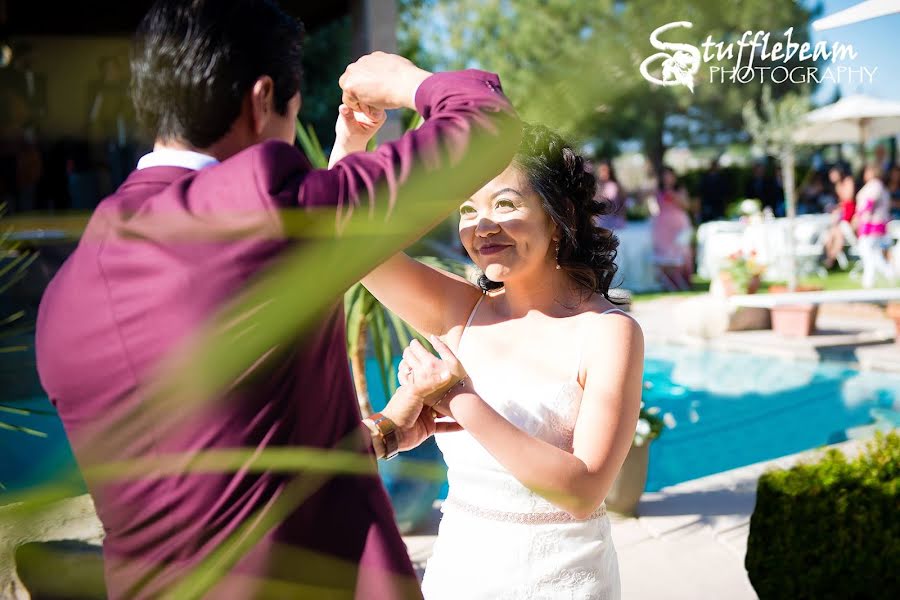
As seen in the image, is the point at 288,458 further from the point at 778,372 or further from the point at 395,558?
the point at 778,372

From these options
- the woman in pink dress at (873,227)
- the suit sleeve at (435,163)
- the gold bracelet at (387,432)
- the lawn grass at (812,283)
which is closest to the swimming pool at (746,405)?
the lawn grass at (812,283)

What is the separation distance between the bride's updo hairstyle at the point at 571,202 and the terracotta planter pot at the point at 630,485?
2540 millimetres

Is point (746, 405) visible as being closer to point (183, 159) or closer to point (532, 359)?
point (532, 359)

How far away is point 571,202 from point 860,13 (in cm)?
564

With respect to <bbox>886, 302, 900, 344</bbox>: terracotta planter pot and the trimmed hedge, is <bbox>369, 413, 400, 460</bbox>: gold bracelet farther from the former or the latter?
<bbox>886, 302, 900, 344</bbox>: terracotta planter pot

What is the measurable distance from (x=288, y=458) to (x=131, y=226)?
0.32 m

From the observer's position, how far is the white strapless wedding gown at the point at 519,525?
163 centimetres

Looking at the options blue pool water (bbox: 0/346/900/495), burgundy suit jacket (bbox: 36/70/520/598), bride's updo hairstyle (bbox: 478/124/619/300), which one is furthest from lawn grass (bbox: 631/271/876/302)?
burgundy suit jacket (bbox: 36/70/520/598)

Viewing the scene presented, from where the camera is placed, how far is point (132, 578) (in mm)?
1034

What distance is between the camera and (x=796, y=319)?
9.55 m

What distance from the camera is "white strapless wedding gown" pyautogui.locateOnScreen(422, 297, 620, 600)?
64.2 inches

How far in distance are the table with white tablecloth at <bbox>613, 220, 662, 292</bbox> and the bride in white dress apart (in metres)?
12.6

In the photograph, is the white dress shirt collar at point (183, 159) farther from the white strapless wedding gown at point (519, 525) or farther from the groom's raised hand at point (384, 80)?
the white strapless wedding gown at point (519, 525)

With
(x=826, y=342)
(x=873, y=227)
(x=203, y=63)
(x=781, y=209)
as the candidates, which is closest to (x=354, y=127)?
(x=203, y=63)
